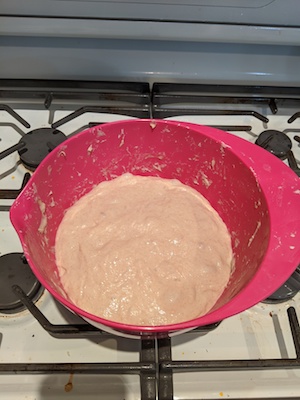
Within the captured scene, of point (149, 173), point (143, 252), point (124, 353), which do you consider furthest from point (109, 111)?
point (124, 353)

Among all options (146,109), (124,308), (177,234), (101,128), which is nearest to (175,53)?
(146,109)

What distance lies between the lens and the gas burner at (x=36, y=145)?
680 mm

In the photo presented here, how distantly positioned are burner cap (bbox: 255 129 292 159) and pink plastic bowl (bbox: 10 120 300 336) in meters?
0.15

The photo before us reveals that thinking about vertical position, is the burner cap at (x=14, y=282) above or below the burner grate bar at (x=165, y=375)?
above

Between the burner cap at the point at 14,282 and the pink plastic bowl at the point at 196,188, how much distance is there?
0.03 m

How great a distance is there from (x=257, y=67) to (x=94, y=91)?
0.33 m

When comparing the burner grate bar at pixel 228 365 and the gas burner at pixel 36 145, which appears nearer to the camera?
the burner grate bar at pixel 228 365

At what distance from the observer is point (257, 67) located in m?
0.78

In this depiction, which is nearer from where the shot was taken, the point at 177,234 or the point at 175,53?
the point at 177,234

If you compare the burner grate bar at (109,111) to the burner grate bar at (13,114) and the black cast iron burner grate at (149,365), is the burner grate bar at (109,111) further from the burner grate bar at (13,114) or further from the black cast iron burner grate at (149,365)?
the black cast iron burner grate at (149,365)

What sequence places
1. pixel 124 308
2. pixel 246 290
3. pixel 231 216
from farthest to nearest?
pixel 231 216, pixel 124 308, pixel 246 290

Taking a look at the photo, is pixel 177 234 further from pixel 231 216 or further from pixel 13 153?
pixel 13 153

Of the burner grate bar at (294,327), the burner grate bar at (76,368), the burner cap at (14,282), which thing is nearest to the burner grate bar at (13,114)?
A: the burner cap at (14,282)

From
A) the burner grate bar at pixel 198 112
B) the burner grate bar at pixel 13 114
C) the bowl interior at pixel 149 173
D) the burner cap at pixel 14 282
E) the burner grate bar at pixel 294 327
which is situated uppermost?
the burner grate bar at pixel 198 112
